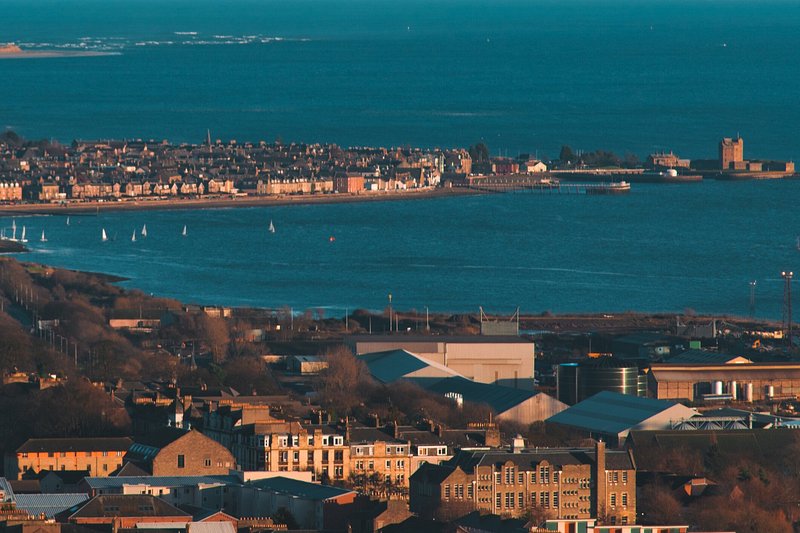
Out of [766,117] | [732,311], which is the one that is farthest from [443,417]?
[766,117]

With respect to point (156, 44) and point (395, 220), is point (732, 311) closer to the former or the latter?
point (395, 220)

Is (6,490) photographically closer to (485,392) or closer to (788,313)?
(485,392)

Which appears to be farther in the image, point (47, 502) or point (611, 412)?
point (611, 412)

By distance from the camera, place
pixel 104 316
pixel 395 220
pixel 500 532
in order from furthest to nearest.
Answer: pixel 395 220 < pixel 104 316 < pixel 500 532

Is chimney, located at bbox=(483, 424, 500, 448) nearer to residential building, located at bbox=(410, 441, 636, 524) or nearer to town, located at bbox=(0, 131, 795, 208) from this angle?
residential building, located at bbox=(410, 441, 636, 524)

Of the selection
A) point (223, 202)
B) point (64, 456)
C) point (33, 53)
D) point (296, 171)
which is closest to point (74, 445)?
point (64, 456)

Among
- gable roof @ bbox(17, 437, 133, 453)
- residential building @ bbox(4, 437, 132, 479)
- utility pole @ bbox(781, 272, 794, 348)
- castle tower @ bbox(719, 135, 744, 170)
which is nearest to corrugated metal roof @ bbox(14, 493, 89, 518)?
residential building @ bbox(4, 437, 132, 479)
